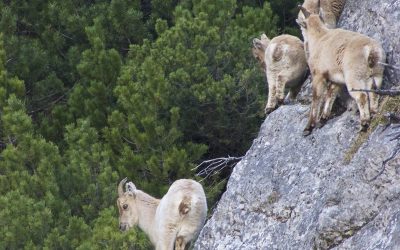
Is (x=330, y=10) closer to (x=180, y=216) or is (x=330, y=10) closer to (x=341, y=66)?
(x=341, y=66)

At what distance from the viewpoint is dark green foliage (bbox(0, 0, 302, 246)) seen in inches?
680

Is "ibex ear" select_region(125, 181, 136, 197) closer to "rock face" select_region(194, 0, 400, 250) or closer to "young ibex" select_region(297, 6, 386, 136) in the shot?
"rock face" select_region(194, 0, 400, 250)

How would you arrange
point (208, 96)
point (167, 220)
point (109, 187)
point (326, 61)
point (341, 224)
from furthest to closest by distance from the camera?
point (208, 96) < point (109, 187) < point (167, 220) < point (326, 61) < point (341, 224)

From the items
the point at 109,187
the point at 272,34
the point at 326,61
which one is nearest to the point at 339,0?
the point at 326,61

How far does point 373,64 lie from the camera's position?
34.2ft

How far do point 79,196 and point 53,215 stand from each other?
2.20ft

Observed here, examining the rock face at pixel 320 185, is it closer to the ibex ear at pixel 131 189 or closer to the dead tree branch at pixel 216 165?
the dead tree branch at pixel 216 165

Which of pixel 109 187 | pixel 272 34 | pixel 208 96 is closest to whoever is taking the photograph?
pixel 109 187

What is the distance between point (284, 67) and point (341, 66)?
177 centimetres

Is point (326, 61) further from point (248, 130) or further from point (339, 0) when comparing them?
point (248, 130)

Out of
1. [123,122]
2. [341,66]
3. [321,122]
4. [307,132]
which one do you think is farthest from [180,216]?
[123,122]

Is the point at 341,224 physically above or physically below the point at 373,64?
below

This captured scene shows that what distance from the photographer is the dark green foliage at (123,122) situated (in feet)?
56.6

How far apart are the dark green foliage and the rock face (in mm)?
3461
